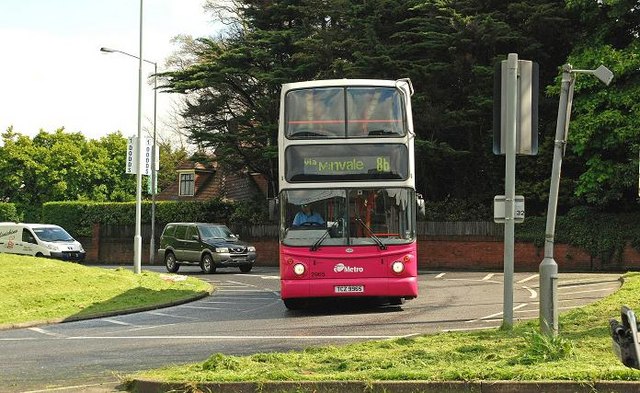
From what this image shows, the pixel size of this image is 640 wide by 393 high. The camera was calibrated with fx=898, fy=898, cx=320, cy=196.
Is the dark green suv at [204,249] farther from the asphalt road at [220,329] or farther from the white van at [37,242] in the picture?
the asphalt road at [220,329]

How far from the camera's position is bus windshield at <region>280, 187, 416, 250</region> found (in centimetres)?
1695

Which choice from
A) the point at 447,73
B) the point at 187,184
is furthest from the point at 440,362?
the point at 187,184

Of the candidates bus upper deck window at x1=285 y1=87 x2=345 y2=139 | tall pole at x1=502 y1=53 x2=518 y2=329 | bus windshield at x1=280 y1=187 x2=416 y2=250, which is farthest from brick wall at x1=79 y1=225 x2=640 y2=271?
tall pole at x1=502 y1=53 x2=518 y2=329

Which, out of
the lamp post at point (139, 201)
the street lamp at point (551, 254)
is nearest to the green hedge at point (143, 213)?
the lamp post at point (139, 201)

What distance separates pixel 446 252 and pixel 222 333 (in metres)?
24.9

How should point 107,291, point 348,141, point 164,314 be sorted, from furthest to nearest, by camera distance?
point 107,291
point 164,314
point 348,141

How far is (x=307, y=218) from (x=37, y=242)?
87.1ft

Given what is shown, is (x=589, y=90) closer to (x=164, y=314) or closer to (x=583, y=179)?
(x=583, y=179)

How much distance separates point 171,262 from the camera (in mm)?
36562

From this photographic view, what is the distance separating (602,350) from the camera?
31.6ft

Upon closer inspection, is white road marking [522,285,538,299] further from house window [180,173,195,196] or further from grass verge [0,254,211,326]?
house window [180,173,195,196]

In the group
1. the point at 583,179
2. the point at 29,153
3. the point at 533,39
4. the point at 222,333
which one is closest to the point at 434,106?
the point at 533,39

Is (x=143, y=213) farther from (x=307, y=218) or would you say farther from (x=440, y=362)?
(x=440, y=362)

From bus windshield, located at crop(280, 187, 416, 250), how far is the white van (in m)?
25.8
